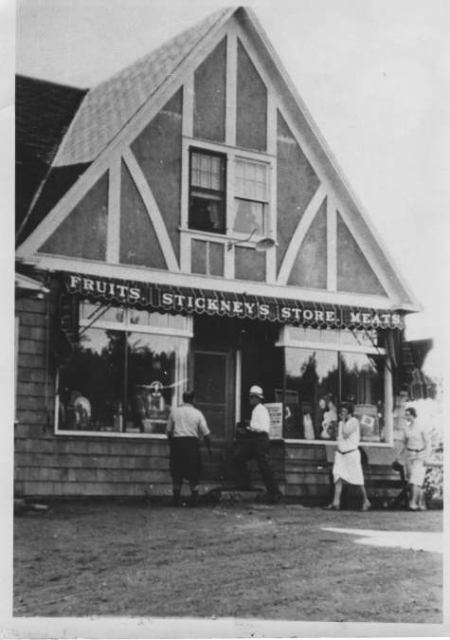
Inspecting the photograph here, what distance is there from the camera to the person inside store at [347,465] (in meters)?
10.5

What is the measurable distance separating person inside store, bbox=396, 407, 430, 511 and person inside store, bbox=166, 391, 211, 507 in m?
1.84

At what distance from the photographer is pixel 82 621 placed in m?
8.09

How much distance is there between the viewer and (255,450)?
10.7 meters

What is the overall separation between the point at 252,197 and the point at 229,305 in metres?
1.07

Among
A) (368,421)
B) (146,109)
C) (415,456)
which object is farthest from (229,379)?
(146,109)

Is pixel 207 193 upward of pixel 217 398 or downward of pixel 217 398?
upward

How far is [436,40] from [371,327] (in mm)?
3046

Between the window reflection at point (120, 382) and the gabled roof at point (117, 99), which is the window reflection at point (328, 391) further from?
the gabled roof at point (117, 99)

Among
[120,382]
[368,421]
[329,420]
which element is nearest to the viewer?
[120,382]

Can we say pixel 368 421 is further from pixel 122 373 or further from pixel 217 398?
pixel 122 373

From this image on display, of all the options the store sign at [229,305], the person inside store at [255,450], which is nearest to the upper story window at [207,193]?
the store sign at [229,305]

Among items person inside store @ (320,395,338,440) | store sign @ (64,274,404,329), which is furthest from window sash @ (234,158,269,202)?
person inside store @ (320,395,338,440)

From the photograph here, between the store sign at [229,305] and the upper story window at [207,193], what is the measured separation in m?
0.67

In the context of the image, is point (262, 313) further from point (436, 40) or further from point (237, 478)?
point (436, 40)
